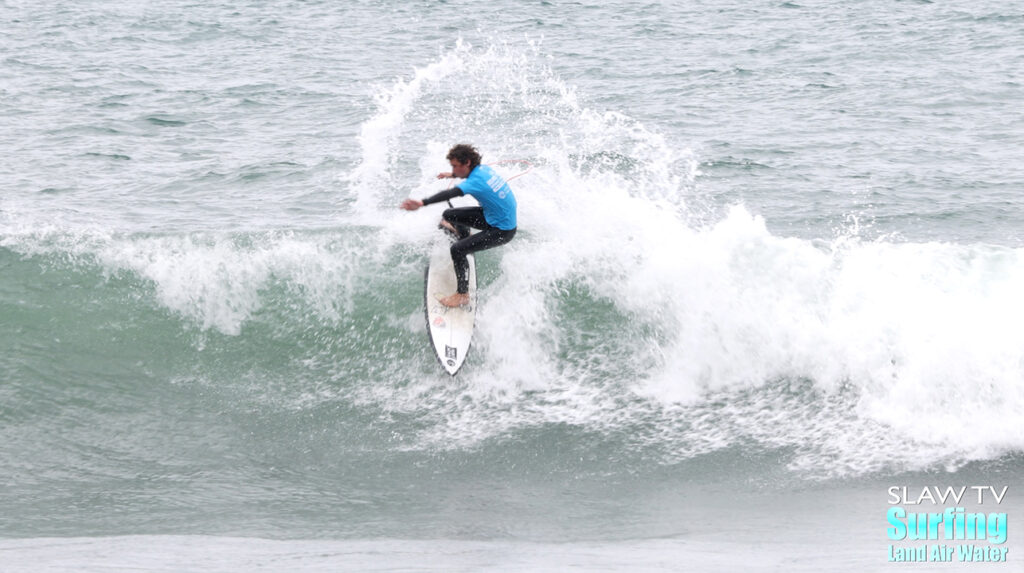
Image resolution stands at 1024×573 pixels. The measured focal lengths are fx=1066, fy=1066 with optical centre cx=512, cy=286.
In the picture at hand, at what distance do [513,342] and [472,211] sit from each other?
1.28m

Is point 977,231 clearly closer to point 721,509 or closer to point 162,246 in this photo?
point 721,509

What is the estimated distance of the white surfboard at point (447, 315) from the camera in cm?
953

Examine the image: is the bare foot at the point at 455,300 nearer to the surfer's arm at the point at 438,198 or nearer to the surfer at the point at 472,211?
the surfer at the point at 472,211

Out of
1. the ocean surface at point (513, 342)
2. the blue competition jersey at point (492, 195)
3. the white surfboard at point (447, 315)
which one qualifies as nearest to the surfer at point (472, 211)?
the blue competition jersey at point (492, 195)

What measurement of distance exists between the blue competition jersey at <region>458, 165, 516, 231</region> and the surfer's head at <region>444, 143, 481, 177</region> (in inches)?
2.3

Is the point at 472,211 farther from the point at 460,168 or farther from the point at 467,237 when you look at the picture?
the point at 460,168

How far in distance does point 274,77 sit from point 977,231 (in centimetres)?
1316

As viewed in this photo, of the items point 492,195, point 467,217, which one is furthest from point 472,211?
point 492,195

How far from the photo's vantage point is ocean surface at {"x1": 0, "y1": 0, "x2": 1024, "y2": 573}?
7594 millimetres

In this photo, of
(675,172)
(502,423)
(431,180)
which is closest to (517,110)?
(675,172)

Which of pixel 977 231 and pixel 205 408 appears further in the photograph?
pixel 977 231

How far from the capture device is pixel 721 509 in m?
7.78

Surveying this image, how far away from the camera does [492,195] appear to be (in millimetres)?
9422

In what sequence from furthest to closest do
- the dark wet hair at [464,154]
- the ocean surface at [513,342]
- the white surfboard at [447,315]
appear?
1. the white surfboard at [447,315]
2. the dark wet hair at [464,154]
3. the ocean surface at [513,342]
